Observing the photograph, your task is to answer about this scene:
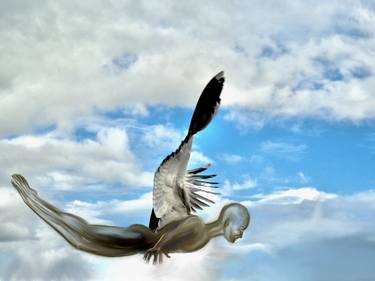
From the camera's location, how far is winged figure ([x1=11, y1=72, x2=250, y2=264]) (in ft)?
24.6

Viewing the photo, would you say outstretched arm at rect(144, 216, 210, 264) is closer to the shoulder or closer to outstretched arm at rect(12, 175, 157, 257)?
the shoulder

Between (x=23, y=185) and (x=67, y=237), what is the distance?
3.35 feet

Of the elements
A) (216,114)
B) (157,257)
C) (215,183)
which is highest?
(216,114)

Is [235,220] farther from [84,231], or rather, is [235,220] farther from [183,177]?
[84,231]

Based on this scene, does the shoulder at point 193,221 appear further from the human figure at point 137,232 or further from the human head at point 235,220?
the human head at point 235,220

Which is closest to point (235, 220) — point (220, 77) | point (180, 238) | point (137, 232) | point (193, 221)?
point (193, 221)

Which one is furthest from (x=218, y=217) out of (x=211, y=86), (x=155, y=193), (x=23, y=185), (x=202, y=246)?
(x=23, y=185)

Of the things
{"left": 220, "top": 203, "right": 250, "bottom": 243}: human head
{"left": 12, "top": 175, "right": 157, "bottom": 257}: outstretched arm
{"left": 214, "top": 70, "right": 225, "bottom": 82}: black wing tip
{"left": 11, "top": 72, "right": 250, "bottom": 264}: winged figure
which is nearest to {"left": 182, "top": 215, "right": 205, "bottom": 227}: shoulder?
{"left": 11, "top": 72, "right": 250, "bottom": 264}: winged figure

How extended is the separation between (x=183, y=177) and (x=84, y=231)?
5.57 feet

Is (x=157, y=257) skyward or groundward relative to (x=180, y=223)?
groundward

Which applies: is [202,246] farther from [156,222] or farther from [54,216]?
[54,216]

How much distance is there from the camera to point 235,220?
25.0 ft

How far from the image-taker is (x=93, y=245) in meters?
7.61

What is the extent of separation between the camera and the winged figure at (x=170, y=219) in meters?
7.50
